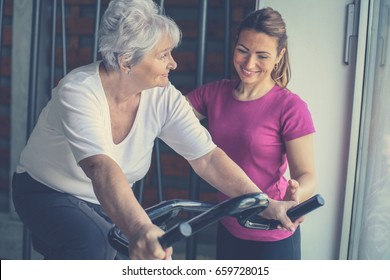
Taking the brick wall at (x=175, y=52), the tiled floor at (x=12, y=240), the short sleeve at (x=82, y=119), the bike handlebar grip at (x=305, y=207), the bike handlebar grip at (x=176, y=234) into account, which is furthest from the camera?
the tiled floor at (x=12, y=240)

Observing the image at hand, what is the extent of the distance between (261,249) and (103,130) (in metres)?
0.57

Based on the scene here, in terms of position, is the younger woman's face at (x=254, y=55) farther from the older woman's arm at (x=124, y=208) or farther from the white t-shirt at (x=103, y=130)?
the older woman's arm at (x=124, y=208)

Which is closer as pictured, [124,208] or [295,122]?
[124,208]

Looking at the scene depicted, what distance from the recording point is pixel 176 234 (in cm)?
83

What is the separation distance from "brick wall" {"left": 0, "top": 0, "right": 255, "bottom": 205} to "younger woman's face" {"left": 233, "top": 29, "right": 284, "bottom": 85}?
2.40 ft

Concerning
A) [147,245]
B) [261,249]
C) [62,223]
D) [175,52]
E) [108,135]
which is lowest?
[261,249]

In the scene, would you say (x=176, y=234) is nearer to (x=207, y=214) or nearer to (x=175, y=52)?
(x=207, y=214)

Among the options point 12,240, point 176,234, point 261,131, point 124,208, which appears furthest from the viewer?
point 12,240

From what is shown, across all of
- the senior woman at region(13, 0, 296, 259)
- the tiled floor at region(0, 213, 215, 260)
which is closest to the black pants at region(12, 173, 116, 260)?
the senior woman at region(13, 0, 296, 259)

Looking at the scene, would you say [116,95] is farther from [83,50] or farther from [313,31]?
[83,50]

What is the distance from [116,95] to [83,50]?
1096mm

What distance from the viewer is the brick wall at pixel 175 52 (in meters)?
2.10

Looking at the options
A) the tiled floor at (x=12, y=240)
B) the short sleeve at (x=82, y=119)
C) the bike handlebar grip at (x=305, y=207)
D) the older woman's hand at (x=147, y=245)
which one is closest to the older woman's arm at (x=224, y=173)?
the bike handlebar grip at (x=305, y=207)

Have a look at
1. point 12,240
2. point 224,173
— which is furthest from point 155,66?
point 12,240
